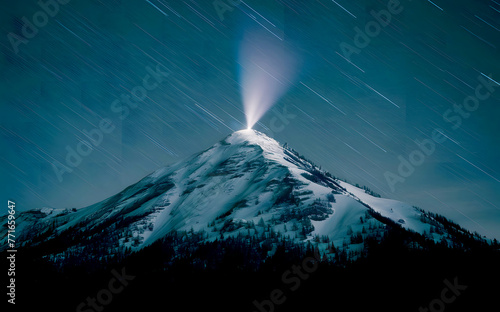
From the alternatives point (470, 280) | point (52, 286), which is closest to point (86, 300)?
point (52, 286)

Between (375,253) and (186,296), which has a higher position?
(375,253)

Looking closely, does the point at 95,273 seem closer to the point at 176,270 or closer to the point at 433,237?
the point at 176,270

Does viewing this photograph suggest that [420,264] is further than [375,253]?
No

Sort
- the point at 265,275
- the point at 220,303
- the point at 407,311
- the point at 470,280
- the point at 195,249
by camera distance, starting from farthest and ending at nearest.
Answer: the point at 195,249
the point at 265,275
the point at 470,280
the point at 220,303
the point at 407,311

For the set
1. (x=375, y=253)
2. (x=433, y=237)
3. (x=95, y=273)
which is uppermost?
(x=433, y=237)

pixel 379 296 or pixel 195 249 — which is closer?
pixel 379 296

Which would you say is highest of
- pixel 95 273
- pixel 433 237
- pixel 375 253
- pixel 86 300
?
pixel 433 237

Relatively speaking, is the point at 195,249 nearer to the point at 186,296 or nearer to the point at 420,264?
the point at 186,296

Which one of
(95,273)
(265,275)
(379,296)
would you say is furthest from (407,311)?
(95,273)

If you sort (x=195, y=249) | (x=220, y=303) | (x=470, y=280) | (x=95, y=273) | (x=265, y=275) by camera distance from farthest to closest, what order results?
(x=195, y=249)
(x=95, y=273)
(x=265, y=275)
(x=470, y=280)
(x=220, y=303)

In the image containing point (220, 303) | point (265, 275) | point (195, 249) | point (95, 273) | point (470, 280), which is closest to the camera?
point (220, 303)
